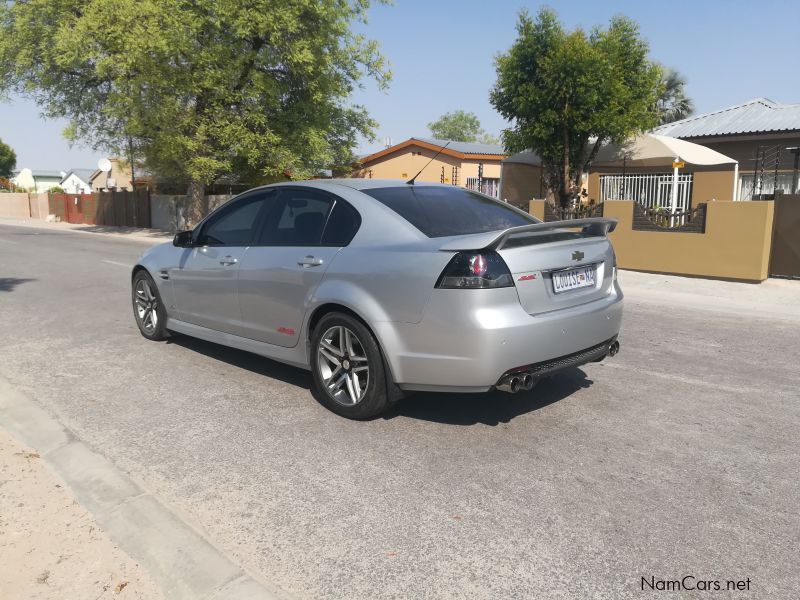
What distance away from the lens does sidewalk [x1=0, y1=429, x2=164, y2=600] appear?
2664mm

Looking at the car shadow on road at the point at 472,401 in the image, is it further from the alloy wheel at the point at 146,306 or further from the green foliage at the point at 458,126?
the green foliage at the point at 458,126

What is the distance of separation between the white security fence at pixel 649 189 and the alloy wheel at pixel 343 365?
495 inches

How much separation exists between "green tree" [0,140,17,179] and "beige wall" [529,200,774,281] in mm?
95495

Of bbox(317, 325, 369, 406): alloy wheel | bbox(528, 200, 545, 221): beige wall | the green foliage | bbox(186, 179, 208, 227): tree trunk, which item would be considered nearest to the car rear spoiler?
bbox(317, 325, 369, 406): alloy wheel

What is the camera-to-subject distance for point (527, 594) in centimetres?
262

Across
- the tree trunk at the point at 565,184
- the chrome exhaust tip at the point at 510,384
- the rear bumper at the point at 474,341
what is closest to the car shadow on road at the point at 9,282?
the rear bumper at the point at 474,341

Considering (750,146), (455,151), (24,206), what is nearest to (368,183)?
(750,146)

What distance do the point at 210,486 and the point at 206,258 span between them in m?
2.70

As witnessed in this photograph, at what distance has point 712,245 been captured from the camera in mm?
12164

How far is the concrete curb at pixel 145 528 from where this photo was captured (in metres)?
2.70

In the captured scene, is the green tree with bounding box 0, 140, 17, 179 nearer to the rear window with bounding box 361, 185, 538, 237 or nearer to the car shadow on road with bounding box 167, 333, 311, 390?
the car shadow on road with bounding box 167, 333, 311, 390

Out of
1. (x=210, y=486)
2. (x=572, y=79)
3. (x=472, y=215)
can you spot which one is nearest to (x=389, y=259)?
(x=472, y=215)

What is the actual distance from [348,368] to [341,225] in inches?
40.3

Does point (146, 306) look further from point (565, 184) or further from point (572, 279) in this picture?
point (565, 184)
